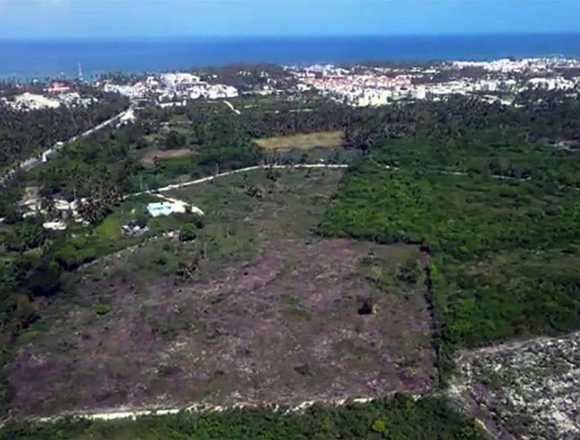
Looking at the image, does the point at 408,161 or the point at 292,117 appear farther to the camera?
the point at 292,117

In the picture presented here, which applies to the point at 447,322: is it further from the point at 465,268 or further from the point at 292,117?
the point at 292,117

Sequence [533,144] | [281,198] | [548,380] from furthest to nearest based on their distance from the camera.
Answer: [533,144] → [281,198] → [548,380]

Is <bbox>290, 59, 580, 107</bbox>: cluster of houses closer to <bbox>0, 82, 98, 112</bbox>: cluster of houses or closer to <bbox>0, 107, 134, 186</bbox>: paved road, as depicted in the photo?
<bbox>0, 82, 98, 112</bbox>: cluster of houses

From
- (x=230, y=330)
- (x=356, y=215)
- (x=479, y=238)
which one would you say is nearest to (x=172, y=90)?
(x=356, y=215)

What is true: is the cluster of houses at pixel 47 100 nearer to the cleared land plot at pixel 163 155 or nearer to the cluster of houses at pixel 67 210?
the cleared land plot at pixel 163 155

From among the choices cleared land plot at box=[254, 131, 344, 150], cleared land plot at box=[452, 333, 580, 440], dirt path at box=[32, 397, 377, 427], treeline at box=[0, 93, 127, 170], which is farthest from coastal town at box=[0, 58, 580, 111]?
dirt path at box=[32, 397, 377, 427]

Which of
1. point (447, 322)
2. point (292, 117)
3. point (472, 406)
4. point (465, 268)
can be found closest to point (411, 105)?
point (292, 117)

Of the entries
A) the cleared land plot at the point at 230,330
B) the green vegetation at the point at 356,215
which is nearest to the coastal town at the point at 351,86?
the green vegetation at the point at 356,215
